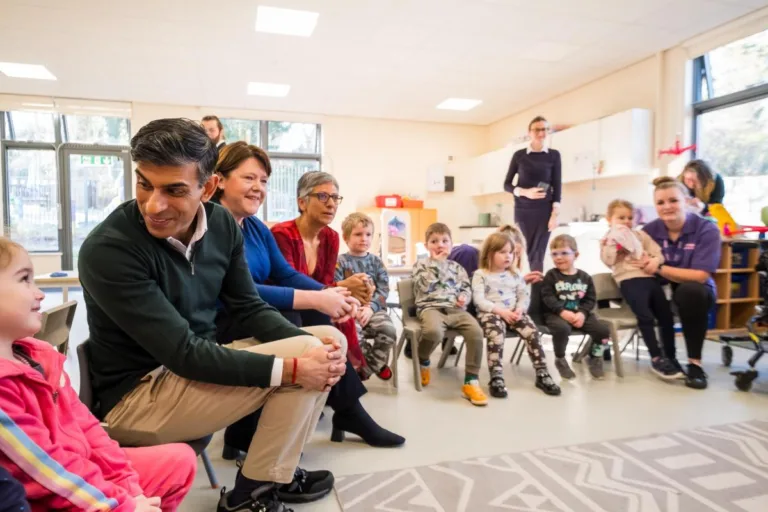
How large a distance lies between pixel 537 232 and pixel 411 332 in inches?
82.1

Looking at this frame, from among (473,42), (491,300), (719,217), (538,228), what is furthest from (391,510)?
(473,42)

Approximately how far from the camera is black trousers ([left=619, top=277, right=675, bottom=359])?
2803 millimetres

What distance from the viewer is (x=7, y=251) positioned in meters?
0.85

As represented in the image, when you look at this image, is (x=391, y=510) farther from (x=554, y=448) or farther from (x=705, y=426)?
(x=705, y=426)

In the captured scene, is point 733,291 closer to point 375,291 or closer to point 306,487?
point 375,291

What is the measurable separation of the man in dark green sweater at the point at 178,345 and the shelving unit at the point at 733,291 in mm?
3749

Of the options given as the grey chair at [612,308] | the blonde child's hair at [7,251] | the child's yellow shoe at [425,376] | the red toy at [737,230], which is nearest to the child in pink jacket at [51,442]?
the blonde child's hair at [7,251]

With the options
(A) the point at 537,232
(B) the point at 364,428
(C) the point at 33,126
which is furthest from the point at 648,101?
(C) the point at 33,126

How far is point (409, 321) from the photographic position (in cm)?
277

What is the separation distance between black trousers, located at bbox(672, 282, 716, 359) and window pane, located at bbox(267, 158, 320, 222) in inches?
249

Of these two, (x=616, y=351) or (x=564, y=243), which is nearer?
(x=616, y=351)

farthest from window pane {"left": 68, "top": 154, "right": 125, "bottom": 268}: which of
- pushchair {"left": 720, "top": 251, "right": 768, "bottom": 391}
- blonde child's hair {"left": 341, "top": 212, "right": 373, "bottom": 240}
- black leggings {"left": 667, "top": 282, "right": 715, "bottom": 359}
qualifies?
pushchair {"left": 720, "top": 251, "right": 768, "bottom": 391}

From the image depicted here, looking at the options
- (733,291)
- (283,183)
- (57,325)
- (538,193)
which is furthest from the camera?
(283,183)

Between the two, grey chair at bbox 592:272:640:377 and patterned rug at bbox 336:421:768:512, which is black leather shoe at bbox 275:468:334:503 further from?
grey chair at bbox 592:272:640:377
